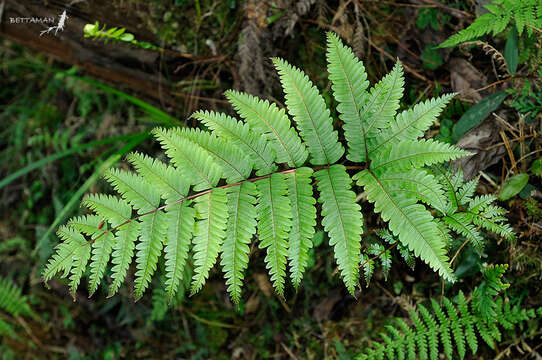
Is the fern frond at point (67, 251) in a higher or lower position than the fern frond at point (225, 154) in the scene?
lower

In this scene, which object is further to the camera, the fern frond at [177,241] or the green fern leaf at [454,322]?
the green fern leaf at [454,322]

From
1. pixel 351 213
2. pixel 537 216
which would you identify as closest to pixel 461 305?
pixel 537 216

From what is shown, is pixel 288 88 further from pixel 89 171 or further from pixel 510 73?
pixel 89 171

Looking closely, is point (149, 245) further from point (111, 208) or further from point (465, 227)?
point (465, 227)

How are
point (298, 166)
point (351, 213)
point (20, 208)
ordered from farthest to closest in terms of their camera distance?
point (20, 208)
point (298, 166)
point (351, 213)

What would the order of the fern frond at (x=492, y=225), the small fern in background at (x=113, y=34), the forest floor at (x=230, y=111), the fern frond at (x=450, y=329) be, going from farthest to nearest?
the small fern in background at (x=113, y=34) < the forest floor at (x=230, y=111) < the fern frond at (x=450, y=329) < the fern frond at (x=492, y=225)

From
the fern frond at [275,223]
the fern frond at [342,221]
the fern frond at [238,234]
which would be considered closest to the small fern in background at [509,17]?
the fern frond at [342,221]

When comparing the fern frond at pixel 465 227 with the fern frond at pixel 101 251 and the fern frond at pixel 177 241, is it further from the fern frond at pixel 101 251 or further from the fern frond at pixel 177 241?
the fern frond at pixel 101 251
